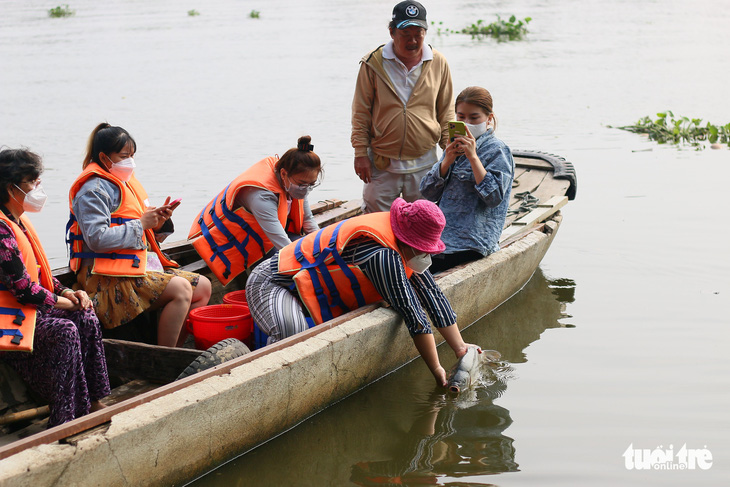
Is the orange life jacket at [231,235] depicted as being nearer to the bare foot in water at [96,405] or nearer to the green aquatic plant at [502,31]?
the bare foot in water at [96,405]

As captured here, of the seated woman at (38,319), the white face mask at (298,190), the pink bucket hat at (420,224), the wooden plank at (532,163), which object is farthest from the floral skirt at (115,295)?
the wooden plank at (532,163)

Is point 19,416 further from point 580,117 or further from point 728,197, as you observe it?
point 580,117

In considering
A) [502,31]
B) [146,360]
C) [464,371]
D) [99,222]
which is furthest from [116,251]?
[502,31]

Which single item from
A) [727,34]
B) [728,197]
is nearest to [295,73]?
[728,197]

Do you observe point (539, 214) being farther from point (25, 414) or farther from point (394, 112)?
point (25, 414)

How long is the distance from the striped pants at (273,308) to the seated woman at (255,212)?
549mm

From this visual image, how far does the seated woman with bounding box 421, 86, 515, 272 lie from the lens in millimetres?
4594

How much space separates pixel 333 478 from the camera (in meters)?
3.58

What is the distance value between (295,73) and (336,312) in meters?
13.3

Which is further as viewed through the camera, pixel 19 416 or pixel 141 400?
pixel 19 416

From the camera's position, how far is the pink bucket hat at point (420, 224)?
3662mm

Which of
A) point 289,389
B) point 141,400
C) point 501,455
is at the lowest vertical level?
point 501,455

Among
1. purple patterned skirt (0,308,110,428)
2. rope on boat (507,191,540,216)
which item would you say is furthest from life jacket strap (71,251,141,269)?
rope on boat (507,191,540,216)

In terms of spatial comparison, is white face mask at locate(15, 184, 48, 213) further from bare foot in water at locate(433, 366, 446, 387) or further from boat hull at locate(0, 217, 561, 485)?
bare foot in water at locate(433, 366, 446, 387)
